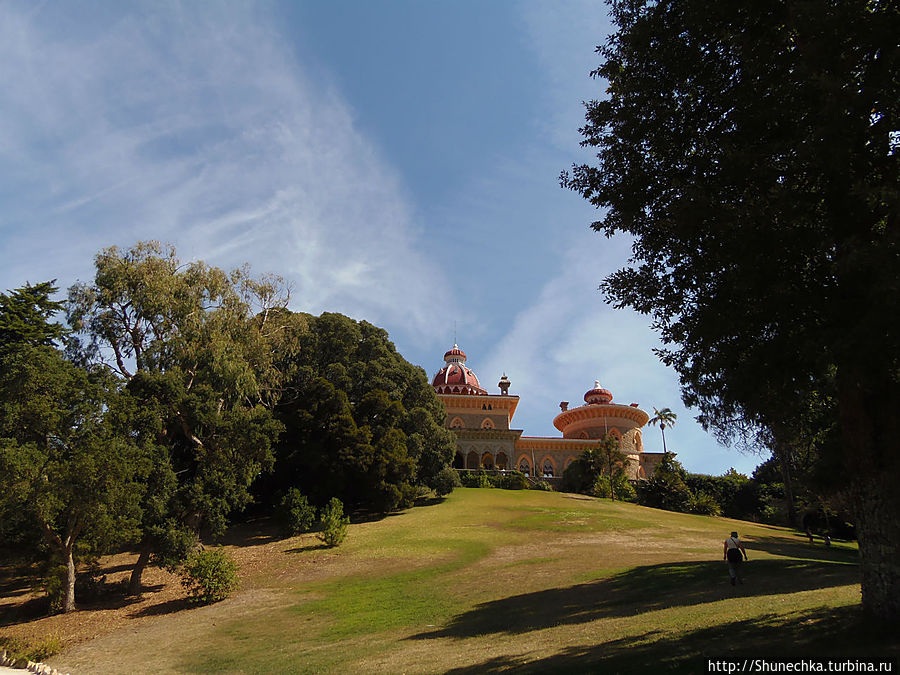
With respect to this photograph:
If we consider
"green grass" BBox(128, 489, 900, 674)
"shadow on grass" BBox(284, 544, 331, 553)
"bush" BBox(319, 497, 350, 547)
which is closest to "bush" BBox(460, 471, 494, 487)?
"green grass" BBox(128, 489, 900, 674)

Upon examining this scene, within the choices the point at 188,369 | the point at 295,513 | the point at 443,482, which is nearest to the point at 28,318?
the point at 188,369

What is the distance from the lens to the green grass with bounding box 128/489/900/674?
30.5 feet

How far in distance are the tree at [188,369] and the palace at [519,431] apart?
3132 centimetres

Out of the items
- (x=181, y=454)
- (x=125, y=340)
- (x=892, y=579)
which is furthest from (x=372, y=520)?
(x=892, y=579)

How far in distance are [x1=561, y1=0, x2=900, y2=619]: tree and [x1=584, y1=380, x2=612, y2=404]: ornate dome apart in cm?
5692

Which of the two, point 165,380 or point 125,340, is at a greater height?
point 125,340

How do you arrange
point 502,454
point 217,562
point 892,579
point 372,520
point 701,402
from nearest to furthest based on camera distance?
point 892,579
point 701,402
point 217,562
point 372,520
point 502,454

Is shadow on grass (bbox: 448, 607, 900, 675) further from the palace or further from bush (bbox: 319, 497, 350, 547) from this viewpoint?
the palace

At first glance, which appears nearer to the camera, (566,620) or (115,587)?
(566,620)

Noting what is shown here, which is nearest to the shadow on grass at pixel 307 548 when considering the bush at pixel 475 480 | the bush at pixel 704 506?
the bush at pixel 475 480

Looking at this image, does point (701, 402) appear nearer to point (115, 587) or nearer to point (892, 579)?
point (892, 579)

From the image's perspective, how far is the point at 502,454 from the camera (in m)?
58.6

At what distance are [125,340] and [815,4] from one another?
2842cm

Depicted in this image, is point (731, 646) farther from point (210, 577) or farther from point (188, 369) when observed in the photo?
point (188, 369)
